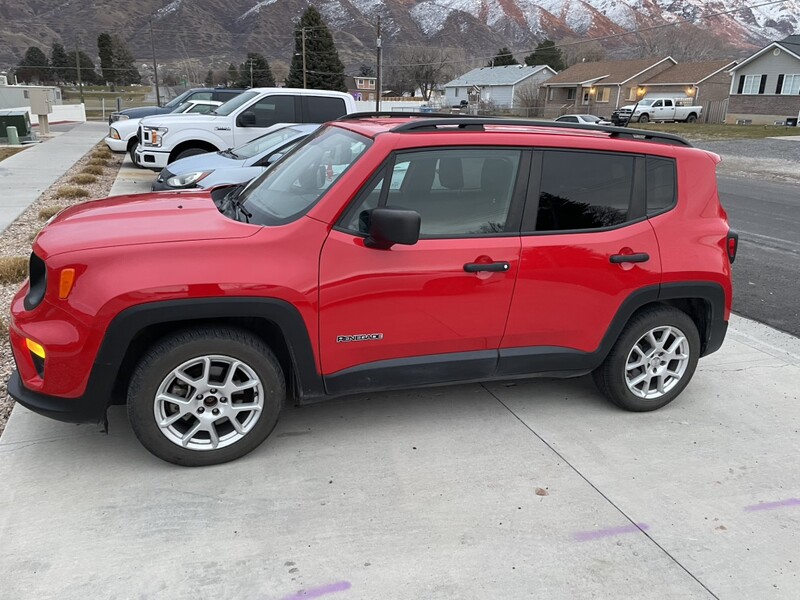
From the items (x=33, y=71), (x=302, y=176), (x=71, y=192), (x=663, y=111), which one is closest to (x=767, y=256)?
(x=302, y=176)

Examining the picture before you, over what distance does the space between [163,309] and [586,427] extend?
255 cm

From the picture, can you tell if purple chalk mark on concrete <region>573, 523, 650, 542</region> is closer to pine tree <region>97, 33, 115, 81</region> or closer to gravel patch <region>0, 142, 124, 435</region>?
gravel patch <region>0, 142, 124, 435</region>

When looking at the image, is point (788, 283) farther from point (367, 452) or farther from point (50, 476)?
point (50, 476)

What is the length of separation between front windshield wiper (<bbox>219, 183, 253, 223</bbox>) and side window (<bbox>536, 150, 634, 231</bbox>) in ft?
5.43

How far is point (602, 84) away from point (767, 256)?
61.5 m

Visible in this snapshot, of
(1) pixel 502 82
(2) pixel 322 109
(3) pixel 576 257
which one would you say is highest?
(1) pixel 502 82

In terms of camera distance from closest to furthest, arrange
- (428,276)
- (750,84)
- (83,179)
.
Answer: (428,276), (83,179), (750,84)

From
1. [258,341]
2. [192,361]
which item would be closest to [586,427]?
[258,341]

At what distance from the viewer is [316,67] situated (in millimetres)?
63906

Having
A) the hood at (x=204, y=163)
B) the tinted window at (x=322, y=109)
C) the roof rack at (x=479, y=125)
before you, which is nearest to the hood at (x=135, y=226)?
the roof rack at (x=479, y=125)

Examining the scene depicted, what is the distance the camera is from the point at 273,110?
39.2ft

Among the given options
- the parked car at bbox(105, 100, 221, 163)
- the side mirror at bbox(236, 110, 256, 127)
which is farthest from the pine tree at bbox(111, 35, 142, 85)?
the side mirror at bbox(236, 110, 256, 127)

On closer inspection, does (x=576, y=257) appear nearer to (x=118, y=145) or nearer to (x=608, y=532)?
(x=608, y=532)

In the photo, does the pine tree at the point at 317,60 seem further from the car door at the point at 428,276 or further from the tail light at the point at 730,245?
the car door at the point at 428,276
